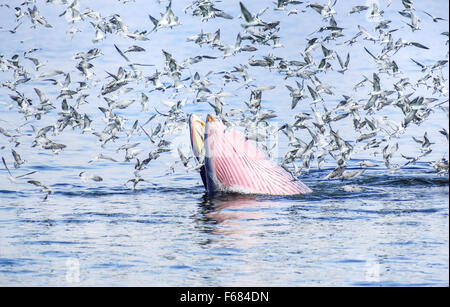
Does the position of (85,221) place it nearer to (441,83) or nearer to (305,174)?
(305,174)

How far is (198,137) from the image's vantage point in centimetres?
1451

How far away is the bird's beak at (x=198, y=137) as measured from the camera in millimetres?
14477

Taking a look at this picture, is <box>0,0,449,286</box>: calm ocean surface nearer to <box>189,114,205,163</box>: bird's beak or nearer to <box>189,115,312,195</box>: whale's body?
<box>189,115,312,195</box>: whale's body

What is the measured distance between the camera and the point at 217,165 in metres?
14.6

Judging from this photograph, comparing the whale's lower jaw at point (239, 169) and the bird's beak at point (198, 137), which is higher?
the bird's beak at point (198, 137)

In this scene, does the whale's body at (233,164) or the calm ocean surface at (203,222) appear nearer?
the calm ocean surface at (203,222)

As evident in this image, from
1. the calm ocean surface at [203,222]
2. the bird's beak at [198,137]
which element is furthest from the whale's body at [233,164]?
the calm ocean surface at [203,222]

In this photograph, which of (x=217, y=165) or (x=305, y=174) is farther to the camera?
(x=305, y=174)

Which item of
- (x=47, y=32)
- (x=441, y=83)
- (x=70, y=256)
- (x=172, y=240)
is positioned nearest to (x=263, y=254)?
(x=172, y=240)

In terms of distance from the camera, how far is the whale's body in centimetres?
1445

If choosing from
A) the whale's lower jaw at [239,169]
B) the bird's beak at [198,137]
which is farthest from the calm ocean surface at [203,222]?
the bird's beak at [198,137]

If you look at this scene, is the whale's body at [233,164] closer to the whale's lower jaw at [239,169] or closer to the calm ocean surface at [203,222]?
the whale's lower jaw at [239,169]

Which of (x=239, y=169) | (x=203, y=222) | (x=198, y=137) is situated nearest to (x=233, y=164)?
(x=239, y=169)

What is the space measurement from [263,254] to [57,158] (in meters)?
7.95
